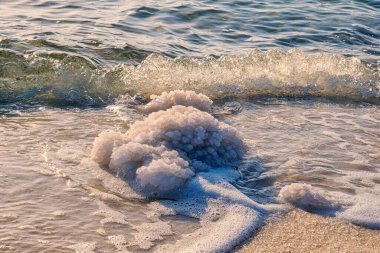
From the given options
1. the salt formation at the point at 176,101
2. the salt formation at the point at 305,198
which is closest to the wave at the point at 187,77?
the salt formation at the point at 176,101

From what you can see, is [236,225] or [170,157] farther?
[170,157]

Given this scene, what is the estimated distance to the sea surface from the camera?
315 cm

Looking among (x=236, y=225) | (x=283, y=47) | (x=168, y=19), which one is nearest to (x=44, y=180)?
(x=236, y=225)

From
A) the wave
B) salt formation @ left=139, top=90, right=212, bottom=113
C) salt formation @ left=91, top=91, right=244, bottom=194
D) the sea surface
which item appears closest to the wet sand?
the sea surface

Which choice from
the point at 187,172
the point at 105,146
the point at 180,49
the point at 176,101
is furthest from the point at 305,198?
the point at 180,49

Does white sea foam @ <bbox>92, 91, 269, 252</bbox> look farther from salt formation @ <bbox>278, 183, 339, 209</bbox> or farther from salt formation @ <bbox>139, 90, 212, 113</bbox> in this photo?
salt formation @ <bbox>139, 90, 212, 113</bbox>

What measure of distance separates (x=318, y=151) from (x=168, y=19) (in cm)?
546

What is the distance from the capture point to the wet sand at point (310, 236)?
2.96m

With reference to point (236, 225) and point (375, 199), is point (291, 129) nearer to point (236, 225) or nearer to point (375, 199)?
point (375, 199)

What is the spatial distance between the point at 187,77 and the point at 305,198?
3.34m

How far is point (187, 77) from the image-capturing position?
6562mm

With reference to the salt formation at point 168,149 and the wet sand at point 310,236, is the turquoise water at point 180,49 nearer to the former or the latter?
the salt formation at point 168,149

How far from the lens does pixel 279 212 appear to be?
336 centimetres

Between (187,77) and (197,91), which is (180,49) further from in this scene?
(197,91)
